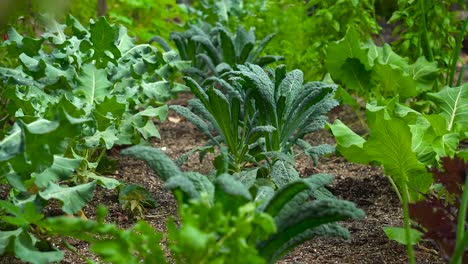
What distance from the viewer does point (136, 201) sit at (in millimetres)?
3398

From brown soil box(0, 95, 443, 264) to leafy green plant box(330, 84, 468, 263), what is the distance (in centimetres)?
18

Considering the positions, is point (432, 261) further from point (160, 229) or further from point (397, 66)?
point (397, 66)

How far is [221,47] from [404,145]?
2662 millimetres

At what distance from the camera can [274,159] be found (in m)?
3.46

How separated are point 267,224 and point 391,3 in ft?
19.7

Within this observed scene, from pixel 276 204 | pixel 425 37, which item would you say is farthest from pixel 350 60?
pixel 276 204

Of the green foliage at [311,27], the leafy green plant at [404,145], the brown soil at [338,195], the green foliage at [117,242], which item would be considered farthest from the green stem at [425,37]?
the green foliage at [117,242]

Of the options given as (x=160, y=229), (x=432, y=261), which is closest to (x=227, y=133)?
(x=160, y=229)

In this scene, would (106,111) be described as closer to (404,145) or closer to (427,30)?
(404,145)

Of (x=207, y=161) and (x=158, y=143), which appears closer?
(x=207, y=161)

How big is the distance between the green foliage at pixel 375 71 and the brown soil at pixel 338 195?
520 millimetres

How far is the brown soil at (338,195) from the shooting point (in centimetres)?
298

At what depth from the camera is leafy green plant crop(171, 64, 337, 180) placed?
342 cm

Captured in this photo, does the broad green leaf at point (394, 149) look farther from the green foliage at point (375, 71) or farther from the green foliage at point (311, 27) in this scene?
the green foliage at point (311, 27)
